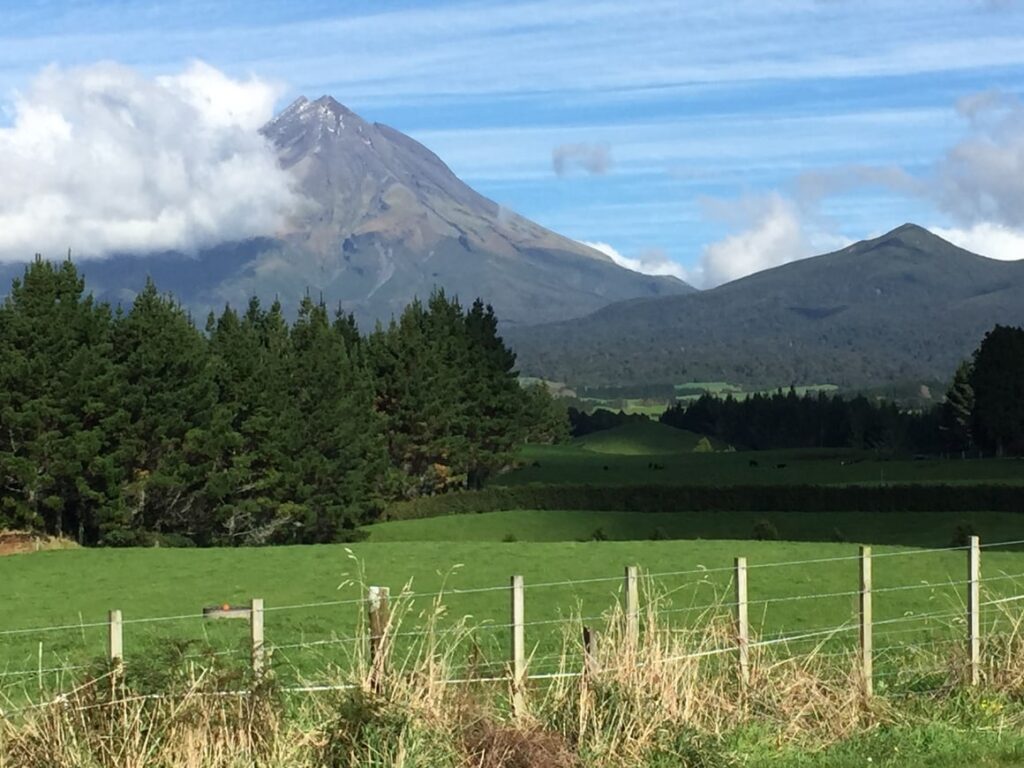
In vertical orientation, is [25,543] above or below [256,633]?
below

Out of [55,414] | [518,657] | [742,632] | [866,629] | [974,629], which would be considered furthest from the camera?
[55,414]

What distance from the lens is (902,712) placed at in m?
15.2

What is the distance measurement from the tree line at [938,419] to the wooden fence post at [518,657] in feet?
398

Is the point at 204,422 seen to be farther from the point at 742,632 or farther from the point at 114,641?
the point at 114,641

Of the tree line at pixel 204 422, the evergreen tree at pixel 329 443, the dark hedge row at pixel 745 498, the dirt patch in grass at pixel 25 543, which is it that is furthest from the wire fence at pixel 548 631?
the evergreen tree at pixel 329 443

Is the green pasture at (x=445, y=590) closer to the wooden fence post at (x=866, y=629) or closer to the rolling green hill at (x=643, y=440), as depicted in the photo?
the wooden fence post at (x=866, y=629)

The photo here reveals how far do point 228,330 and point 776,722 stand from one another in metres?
84.1

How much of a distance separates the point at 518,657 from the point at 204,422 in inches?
2616

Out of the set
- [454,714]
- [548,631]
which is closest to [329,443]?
[548,631]

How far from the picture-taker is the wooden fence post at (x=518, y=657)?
13.0m

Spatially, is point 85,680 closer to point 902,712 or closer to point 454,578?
point 902,712

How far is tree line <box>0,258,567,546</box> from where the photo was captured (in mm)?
70188

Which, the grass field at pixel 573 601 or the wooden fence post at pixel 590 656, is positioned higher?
the wooden fence post at pixel 590 656

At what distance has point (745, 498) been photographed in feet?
251
